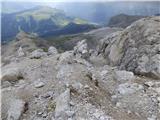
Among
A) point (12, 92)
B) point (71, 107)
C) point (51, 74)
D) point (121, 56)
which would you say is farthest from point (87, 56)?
point (71, 107)

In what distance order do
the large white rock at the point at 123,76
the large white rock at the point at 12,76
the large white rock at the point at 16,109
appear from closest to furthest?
the large white rock at the point at 16,109, the large white rock at the point at 123,76, the large white rock at the point at 12,76

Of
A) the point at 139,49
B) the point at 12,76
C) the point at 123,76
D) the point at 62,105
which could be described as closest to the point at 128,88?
the point at 123,76

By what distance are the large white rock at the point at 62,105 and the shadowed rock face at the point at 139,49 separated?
9038mm

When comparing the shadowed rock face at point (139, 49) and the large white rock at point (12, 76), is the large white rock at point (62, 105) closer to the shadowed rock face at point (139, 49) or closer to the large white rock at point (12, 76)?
the large white rock at point (12, 76)

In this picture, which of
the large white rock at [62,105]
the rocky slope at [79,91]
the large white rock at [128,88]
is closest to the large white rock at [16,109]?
the rocky slope at [79,91]

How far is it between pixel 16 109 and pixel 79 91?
4.80m

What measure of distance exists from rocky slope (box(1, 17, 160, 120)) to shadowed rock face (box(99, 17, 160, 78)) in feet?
0.37

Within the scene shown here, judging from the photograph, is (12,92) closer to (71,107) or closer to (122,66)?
(71,107)

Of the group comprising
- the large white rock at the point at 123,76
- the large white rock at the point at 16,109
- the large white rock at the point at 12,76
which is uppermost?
the large white rock at the point at 123,76

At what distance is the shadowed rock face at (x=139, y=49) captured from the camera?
2990cm

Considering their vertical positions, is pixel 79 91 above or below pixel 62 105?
above

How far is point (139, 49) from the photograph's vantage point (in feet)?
107

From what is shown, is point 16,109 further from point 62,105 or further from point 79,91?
point 79,91

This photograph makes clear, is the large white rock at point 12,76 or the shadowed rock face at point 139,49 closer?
the shadowed rock face at point 139,49
